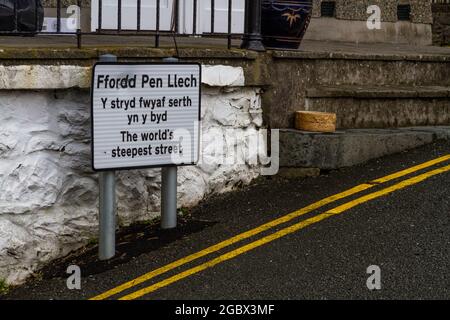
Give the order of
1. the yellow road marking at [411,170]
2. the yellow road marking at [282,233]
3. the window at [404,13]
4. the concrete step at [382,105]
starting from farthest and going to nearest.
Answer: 1. the window at [404,13]
2. the concrete step at [382,105]
3. the yellow road marking at [411,170]
4. the yellow road marking at [282,233]

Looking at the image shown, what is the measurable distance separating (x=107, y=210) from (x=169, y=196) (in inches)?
22.1

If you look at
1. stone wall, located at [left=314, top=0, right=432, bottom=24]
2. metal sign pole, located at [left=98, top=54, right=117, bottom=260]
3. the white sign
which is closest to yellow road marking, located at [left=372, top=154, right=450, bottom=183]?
the white sign

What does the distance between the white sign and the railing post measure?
1046 millimetres

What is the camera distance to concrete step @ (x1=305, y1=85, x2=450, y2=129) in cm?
777

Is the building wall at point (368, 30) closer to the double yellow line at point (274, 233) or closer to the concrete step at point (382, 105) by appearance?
the concrete step at point (382, 105)

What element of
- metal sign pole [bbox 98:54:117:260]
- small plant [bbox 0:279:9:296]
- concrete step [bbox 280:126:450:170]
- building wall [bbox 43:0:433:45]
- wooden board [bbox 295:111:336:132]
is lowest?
small plant [bbox 0:279:9:296]

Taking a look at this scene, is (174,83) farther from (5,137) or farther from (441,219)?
(441,219)

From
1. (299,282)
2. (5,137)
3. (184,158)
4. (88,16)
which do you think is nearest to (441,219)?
(299,282)

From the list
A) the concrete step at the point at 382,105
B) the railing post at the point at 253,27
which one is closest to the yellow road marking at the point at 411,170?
the concrete step at the point at 382,105

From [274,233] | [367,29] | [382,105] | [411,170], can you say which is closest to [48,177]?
[274,233]

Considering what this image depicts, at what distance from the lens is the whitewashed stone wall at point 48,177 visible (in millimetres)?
6082

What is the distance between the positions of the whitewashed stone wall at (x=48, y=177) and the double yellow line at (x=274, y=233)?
902mm

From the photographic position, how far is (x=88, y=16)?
439 inches

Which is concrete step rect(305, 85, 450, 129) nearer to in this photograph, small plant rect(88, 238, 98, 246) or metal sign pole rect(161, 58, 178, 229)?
metal sign pole rect(161, 58, 178, 229)
